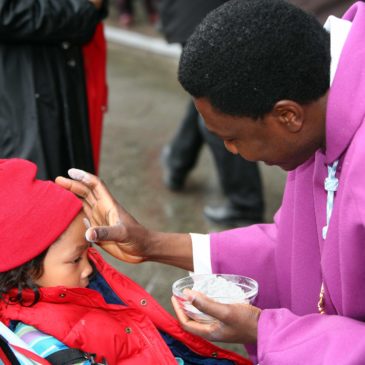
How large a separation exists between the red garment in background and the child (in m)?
1.12

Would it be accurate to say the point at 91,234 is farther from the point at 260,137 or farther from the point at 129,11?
the point at 129,11

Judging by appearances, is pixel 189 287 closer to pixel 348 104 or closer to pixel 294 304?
pixel 294 304

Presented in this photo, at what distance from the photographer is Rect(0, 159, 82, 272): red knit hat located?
2.10 meters

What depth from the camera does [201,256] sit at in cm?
242

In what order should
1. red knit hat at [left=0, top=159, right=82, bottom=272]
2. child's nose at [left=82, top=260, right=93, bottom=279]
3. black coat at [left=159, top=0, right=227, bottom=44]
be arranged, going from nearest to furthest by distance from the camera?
1. red knit hat at [left=0, top=159, right=82, bottom=272]
2. child's nose at [left=82, top=260, right=93, bottom=279]
3. black coat at [left=159, top=0, right=227, bottom=44]

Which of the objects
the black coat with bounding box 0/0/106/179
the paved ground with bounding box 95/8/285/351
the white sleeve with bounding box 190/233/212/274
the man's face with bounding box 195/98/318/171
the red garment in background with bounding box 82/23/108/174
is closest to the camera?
the man's face with bounding box 195/98/318/171

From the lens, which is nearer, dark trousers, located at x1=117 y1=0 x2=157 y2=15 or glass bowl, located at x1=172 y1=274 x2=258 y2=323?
glass bowl, located at x1=172 y1=274 x2=258 y2=323

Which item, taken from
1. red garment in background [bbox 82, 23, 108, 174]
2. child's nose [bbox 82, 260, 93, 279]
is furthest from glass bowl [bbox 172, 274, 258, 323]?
red garment in background [bbox 82, 23, 108, 174]

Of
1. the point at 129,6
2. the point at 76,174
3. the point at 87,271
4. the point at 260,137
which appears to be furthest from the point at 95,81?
the point at 129,6

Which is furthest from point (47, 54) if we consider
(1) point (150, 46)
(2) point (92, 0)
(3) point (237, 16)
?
(1) point (150, 46)

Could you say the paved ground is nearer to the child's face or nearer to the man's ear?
the child's face

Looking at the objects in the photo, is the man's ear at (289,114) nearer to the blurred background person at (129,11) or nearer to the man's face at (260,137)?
the man's face at (260,137)

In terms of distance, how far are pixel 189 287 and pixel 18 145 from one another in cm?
111

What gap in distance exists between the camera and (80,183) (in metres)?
2.32
